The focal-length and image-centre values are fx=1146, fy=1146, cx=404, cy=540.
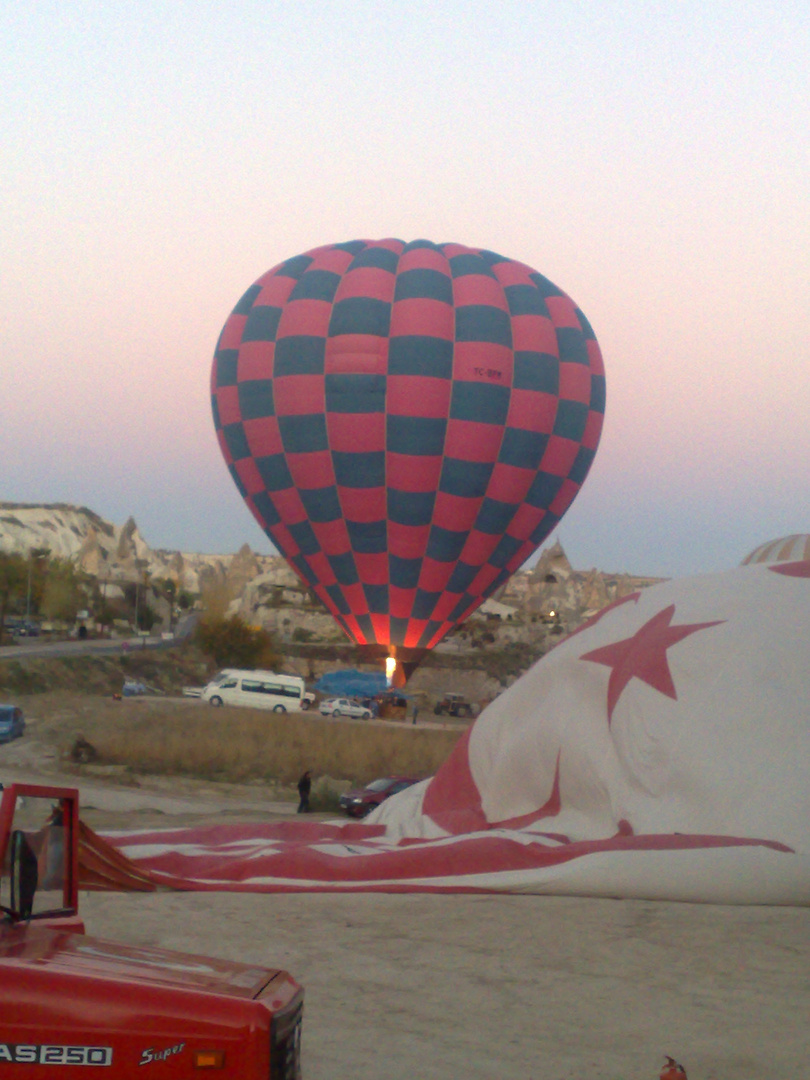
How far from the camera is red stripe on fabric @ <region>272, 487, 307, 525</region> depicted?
23266mm

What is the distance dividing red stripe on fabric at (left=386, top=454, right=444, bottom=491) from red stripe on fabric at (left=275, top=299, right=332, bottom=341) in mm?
2854

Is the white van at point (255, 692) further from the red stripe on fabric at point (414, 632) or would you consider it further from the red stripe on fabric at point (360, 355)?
the red stripe on fabric at point (360, 355)

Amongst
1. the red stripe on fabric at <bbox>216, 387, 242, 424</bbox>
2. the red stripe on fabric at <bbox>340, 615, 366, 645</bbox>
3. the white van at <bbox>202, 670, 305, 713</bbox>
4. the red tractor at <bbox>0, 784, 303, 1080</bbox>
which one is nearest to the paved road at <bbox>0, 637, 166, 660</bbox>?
the white van at <bbox>202, 670, 305, 713</bbox>

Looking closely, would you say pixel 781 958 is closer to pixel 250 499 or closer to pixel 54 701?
pixel 250 499

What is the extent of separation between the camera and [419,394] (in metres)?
22.2

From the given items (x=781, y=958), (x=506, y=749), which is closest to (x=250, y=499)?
(x=506, y=749)

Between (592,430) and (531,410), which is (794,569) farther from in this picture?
(592,430)

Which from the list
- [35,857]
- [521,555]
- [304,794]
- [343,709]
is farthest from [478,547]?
[35,857]

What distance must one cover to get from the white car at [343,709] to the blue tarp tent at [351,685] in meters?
3.44

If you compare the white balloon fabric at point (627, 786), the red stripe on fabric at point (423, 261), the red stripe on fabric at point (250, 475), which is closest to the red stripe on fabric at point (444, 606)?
the red stripe on fabric at point (250, 475)

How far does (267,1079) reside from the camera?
9.93 feet

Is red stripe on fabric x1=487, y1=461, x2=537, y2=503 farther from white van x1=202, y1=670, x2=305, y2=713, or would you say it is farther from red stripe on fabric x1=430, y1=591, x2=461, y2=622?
white van x1=202, y1=670, x2=305, y2=713

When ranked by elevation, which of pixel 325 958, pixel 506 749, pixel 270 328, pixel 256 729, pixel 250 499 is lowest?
pixel 256 729

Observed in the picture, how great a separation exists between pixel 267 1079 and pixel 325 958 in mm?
3236
